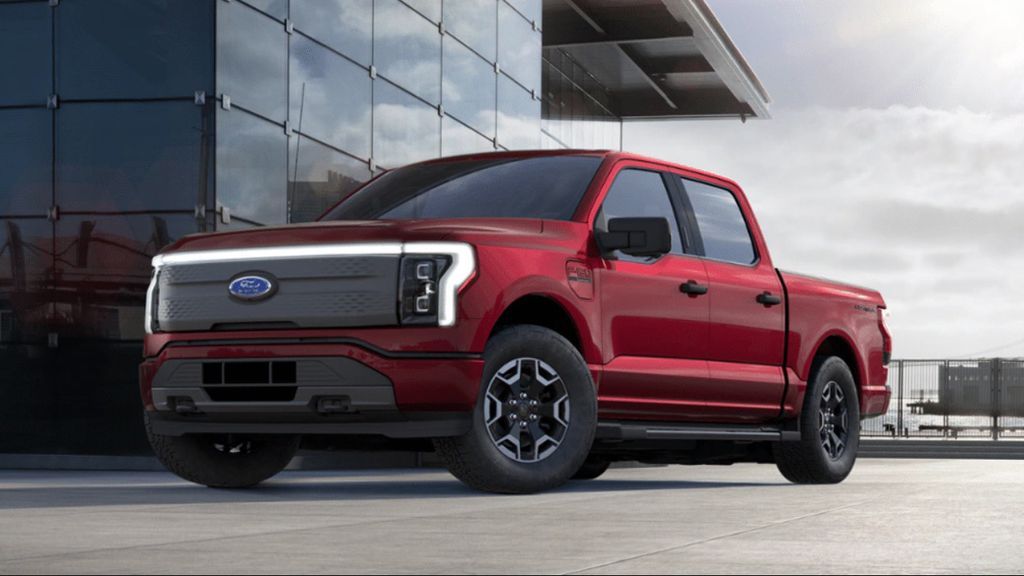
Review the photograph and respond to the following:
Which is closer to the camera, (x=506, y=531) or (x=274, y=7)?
(x=506, y=531)

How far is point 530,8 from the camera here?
2392 centimetres

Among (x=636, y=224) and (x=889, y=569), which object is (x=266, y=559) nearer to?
(x=889, y=569)

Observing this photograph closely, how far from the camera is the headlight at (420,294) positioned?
7730 millimetres

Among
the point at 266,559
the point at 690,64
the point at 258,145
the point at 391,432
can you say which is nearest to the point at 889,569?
the point at 266,559

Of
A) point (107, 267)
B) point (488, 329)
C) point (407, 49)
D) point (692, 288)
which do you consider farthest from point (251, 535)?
point (407, 49)

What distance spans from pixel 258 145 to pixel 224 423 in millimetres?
6974

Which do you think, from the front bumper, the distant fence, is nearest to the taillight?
the front bumper

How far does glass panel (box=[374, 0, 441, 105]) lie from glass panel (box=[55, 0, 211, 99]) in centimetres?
377

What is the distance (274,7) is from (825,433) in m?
7.24

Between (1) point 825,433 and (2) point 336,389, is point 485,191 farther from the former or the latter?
(1) point 825,433

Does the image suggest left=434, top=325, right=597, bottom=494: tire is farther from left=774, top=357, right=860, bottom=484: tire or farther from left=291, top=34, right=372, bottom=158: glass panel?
left=291, top=34, right=372, bottom=158: glass panel

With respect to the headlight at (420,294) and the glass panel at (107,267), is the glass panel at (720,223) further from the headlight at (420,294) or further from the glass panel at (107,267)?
the glass panel at (107,267)

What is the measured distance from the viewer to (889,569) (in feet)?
15.9

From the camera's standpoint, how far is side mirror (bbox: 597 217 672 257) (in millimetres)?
8578
